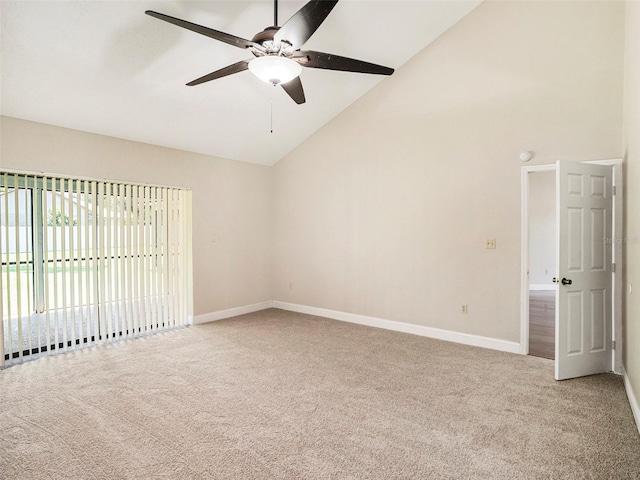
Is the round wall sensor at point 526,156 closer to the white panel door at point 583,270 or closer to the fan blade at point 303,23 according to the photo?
the white panel door at point 583,270

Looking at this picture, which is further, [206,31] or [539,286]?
[539,286]

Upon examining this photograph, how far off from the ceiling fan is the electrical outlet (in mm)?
2479

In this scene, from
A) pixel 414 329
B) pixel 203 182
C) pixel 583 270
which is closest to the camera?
pixel 583 270

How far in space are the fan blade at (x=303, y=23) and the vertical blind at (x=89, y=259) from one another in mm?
3399

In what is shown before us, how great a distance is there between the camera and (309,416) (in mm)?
2775

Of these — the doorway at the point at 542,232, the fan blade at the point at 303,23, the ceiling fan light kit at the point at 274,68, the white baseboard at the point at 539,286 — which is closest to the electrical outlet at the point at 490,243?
the ceiling fan light kit at the point at 274,68

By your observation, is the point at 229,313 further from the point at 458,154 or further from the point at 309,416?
the point at 458,154

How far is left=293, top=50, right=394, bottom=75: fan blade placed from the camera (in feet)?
8.63

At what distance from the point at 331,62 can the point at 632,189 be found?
278 cm

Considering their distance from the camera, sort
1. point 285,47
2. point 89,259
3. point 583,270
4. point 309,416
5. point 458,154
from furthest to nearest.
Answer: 1. point 458,154
2. point 89,259
3. point 583,270
4. point 309,416
5. point 285,47

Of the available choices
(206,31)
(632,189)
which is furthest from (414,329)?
(206,31)

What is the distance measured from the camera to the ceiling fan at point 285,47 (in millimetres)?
2164

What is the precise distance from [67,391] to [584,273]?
4965 mm

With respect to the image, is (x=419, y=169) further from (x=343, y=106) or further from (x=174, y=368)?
(x=174, y=368)
